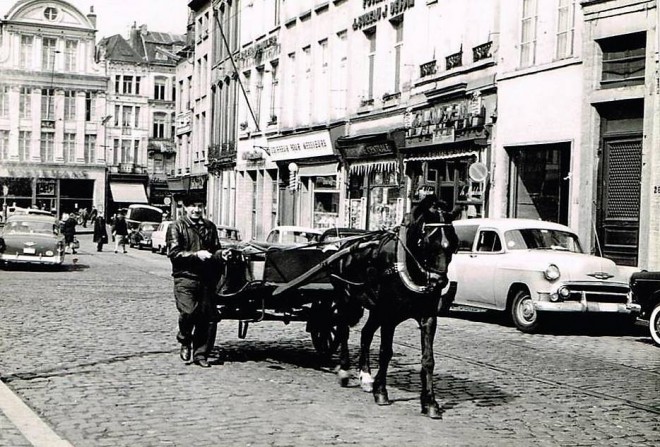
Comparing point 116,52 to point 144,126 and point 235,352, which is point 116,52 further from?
point 235,352

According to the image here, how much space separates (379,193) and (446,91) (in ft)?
20.2

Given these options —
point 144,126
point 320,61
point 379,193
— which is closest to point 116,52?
point 144,126

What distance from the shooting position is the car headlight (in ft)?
51.4

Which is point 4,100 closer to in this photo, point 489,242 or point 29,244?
point 29,244

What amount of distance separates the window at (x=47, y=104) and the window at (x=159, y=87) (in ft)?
37.9

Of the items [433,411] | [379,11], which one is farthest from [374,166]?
[433,411]

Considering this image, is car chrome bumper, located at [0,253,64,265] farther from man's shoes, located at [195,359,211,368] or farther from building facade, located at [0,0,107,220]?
building facade, located at [0,0,107,220]

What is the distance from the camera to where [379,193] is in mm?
32656

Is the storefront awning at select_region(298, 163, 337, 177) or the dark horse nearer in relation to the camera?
the dark horse

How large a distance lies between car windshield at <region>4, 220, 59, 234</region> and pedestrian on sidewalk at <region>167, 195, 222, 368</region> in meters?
19.6

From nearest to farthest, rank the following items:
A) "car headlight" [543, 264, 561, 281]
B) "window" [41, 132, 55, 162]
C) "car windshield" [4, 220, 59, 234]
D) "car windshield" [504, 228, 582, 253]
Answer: "car headlight" [543, 264, 561, 281]
"car windshield" [504, 228, 582, 253]
"car windshield" [4, 220, 59, 234]
"window" [41, 132, 55, 162]

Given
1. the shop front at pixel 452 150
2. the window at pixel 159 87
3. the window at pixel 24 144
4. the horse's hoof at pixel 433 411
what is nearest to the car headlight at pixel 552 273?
the horse's hoof at pixel 433 411

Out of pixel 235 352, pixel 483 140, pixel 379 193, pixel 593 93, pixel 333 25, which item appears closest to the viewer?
pixel 235 352

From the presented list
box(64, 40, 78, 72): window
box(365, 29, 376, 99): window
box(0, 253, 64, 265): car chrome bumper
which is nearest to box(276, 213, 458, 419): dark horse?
box(0, 253, 64, 265): car chrome bumper
